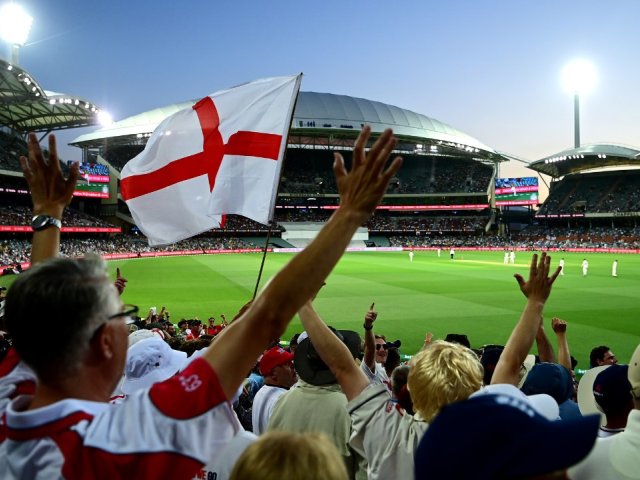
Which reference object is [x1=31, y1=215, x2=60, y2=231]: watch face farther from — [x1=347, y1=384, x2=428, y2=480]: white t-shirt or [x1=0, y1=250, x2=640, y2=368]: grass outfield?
[x1=0, y1=250, x2=640, y2=368]: grass outfield

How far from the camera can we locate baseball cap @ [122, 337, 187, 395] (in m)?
3.77

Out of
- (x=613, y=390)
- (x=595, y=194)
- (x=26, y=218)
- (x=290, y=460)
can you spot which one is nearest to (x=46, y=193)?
(x=290, y=460)

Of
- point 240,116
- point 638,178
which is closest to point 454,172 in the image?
point 638,178

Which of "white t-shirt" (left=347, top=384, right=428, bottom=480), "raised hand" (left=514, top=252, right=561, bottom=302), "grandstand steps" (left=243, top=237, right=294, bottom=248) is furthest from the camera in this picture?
"grandstand steps" (left=243, top=237, right=294, bottom=248)

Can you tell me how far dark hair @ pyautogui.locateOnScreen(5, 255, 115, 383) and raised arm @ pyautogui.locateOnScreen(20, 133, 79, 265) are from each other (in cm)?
109

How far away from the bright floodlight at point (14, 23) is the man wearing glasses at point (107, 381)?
50374 mm

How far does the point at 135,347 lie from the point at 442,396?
2.53 meters

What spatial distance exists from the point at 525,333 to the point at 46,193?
3.34 meters

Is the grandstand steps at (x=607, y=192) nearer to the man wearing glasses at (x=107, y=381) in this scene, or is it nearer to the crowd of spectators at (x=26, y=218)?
the crowd of spectators at (x=26, y=218)

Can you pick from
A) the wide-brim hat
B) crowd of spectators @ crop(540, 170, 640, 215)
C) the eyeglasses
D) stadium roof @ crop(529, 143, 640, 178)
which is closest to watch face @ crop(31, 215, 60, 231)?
the eyeglasses

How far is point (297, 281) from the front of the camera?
1.78 meters

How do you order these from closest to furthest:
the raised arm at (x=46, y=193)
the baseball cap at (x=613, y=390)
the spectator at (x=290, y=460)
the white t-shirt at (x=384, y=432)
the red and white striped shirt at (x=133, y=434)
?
1. the spectator at (x=290, y=460)
2. the red and white striped shirt at (x=133, y=434)
3. the white t-shirt at (x=384, y=432)
4. the raised arm at (x=46, y=193)
5. the baseball cap at (x=613, y=390)

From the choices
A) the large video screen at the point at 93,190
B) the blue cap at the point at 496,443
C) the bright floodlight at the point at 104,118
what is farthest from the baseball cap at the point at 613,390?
the large video screen at the point at 93,190

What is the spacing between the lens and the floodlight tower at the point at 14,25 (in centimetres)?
4066
